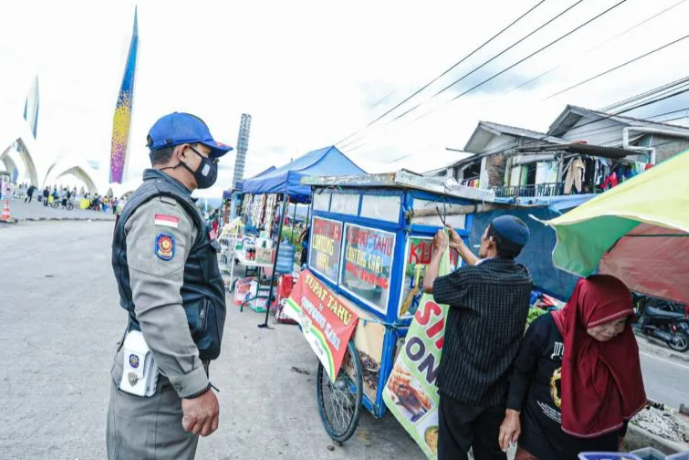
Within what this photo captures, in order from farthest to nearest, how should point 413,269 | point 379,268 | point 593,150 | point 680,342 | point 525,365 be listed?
point 593,150 → point 680,342 → point 379,268 → point 413,269 → point 525,365

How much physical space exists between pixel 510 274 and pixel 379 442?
2141 millimetres

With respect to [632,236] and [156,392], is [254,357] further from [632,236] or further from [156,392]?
[632,236]

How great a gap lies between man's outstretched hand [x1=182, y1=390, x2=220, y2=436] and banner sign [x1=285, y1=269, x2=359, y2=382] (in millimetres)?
1667

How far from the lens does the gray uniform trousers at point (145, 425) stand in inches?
58.1

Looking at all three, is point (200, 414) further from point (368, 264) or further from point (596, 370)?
point (368, 264)

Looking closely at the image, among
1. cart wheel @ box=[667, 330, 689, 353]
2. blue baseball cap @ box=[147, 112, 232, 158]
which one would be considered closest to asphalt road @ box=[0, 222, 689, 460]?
cart wheel @ box=[667, 330, 689, 353]

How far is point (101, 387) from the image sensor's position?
3445mm

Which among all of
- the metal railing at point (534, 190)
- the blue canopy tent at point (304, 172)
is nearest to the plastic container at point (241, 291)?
the blue canopy tent at point (304, 172)

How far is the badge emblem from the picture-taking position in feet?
4.37

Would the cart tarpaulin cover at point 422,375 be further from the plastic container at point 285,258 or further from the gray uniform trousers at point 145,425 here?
the plastic container at point 285,258

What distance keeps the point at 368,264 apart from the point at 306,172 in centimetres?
393

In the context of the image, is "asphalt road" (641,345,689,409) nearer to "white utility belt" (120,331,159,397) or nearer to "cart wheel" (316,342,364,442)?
"cart wheel" (316,342,364,442)

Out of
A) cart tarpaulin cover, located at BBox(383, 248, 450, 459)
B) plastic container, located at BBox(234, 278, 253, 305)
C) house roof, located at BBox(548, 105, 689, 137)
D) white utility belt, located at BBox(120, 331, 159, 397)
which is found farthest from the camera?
house roof, located at BBox(548, 105, 689, 137)

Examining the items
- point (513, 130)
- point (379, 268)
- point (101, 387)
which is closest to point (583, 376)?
point (379, 268)
